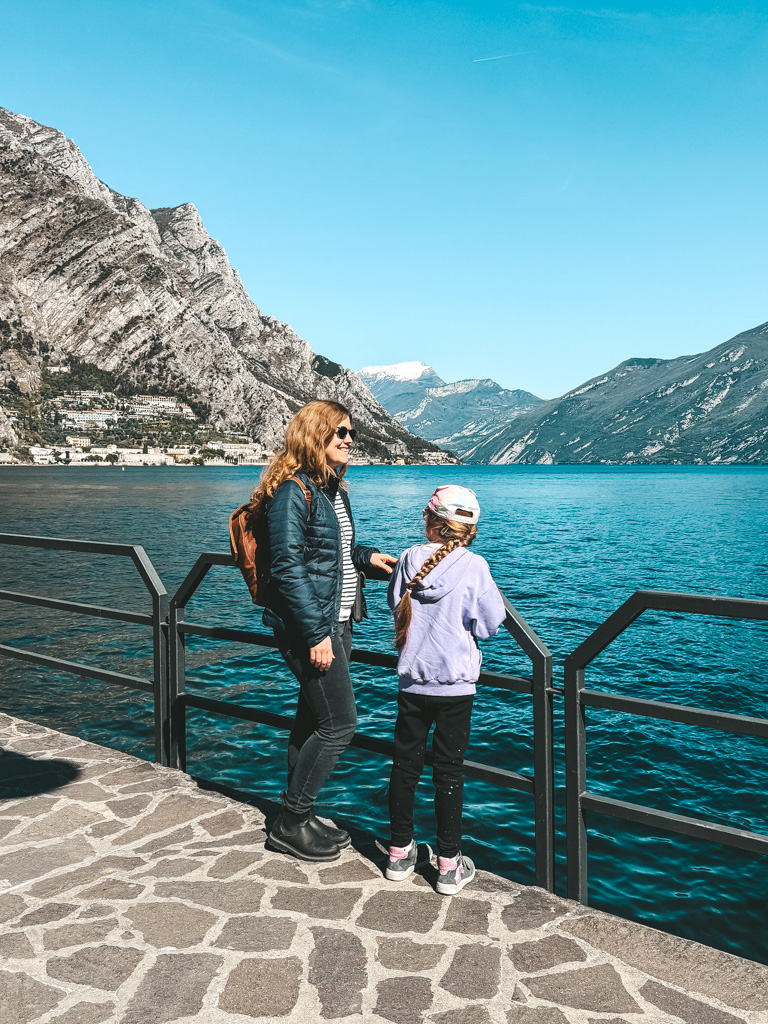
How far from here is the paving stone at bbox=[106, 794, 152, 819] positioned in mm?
5086

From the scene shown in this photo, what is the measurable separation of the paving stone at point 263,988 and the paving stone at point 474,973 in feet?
2.11

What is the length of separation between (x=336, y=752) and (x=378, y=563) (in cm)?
111

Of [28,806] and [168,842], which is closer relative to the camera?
[168,842]

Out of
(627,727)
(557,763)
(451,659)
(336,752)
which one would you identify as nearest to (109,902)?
(336,752)

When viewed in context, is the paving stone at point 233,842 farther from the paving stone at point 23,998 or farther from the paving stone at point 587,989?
the paving stone at point 587,989

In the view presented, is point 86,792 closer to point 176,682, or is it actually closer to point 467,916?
point 176,682

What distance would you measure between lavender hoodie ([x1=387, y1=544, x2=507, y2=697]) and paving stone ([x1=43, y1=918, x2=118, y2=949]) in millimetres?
1855

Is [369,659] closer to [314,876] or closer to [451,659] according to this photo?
[451,659]

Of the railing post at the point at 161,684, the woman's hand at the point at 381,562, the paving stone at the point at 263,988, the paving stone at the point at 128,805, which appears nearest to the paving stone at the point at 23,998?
the paving stone at the point at 263,988

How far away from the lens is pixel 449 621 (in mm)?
3977

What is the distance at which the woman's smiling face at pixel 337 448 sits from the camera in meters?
4.19

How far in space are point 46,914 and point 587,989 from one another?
261cm

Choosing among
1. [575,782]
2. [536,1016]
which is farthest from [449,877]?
[536,1016]

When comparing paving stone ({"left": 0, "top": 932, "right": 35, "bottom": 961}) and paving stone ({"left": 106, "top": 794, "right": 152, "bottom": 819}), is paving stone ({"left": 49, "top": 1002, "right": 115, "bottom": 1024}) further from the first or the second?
paving stone ({"left": 106, "top": 794, "right": 152, "bottom": 819})
